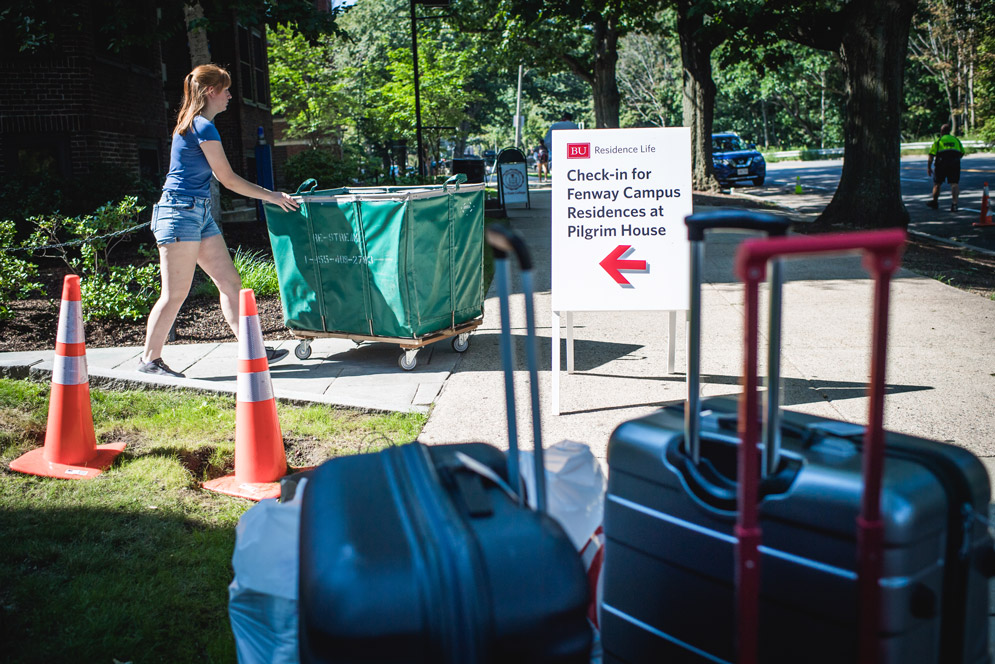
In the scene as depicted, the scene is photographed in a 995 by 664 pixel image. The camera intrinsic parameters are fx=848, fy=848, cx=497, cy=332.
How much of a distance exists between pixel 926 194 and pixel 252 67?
17.8 metres

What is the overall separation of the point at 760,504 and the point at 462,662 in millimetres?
667

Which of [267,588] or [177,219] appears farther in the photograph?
[177,219]

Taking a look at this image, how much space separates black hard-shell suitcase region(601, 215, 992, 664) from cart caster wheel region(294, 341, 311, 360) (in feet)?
15.3

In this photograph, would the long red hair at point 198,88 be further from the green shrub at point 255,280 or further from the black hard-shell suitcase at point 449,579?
the black hard-shell suitcase at point 449,579

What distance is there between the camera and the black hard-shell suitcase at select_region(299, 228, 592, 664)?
60.0 inches

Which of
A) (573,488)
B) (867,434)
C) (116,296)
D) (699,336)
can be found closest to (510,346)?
(699,336)

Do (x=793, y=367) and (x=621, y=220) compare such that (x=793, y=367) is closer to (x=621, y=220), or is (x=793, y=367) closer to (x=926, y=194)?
(x=621, y=220)

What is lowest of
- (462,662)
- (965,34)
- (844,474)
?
(462,662)

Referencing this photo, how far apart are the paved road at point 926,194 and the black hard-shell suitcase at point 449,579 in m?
12.9

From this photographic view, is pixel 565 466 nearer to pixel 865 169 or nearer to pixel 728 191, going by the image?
pixel 865 169

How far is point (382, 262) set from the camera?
19.0ft

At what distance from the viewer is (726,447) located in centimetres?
196

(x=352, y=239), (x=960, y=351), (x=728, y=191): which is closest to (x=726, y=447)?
(x=352, y=239)

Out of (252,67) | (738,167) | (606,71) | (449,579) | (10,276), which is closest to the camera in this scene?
(449,579)
